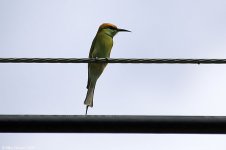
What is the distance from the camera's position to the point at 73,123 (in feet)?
7.39

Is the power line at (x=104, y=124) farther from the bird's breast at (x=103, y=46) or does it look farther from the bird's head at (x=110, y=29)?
the bird's head at (x=110, y=29)

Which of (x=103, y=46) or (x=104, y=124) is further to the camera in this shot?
(x=103, y=46)

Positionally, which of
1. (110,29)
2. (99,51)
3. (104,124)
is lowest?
(104,124)

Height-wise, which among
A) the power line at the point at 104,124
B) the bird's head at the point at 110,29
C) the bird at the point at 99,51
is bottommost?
the power line at the point at 104,124

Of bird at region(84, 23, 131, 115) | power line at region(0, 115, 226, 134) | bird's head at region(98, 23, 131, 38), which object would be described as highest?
bird's head at region(98, 23, 131, 38)

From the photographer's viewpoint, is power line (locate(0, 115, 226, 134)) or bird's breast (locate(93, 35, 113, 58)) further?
bird's breast (locate(93, 35, 113, 58))

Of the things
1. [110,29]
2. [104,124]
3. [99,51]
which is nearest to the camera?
[104,124]

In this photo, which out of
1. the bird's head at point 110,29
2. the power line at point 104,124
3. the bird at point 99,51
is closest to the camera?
the power line at point 104,124

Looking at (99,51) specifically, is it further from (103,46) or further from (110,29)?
(110,29)

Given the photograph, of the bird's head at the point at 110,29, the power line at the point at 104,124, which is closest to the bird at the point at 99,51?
the bird's head at the point at 110,29

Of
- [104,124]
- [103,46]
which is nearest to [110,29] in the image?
[103,46]

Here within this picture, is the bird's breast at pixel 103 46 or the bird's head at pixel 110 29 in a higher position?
→ the bird's head at pixel 110 29

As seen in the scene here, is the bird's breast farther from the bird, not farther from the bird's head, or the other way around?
the bird's head

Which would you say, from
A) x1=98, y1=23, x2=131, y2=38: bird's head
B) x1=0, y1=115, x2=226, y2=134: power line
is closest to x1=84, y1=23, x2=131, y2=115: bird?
x1=98, y1=23, x2=131, y2=38: bird's head
